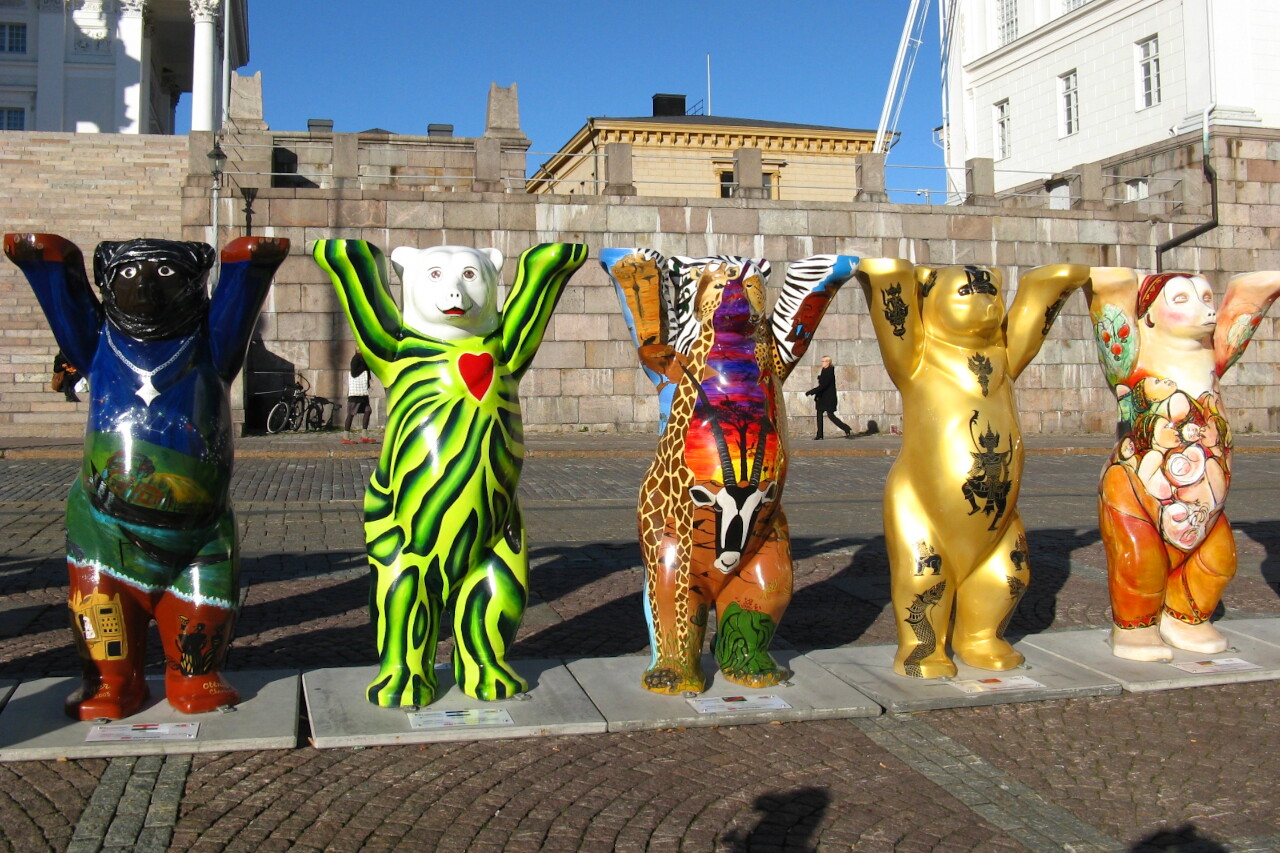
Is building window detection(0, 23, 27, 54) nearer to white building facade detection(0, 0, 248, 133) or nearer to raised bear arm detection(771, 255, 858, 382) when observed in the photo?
white building facade detection(0, 0, 248, 133)

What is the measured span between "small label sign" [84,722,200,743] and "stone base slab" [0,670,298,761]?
25mm

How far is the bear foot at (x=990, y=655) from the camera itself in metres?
4.95

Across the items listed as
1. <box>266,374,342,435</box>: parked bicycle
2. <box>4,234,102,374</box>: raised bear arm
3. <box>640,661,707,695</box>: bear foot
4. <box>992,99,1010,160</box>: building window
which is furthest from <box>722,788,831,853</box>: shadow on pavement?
<box>992,99,1010,160</box>: building window

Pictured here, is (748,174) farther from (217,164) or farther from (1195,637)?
(1195,637)

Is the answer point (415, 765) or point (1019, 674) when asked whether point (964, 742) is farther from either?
point (415, 765)

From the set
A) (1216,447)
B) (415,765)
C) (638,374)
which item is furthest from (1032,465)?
(415,765)

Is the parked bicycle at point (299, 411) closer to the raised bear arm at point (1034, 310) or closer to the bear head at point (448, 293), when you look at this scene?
the bear head at point (448, 293)

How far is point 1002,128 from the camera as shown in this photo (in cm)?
2950

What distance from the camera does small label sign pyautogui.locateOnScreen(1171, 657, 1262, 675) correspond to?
16.5ft

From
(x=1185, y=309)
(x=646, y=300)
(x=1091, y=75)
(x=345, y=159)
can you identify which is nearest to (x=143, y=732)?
(x=646, y=300)

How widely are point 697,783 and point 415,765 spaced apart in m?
0.93

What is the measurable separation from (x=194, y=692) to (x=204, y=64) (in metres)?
33.9

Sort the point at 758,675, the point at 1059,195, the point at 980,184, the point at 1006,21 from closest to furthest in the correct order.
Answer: the point at 758,675
the point at 980,184
the point at 1059,195
the point at 1006,21

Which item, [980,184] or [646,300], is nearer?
[646,300]
